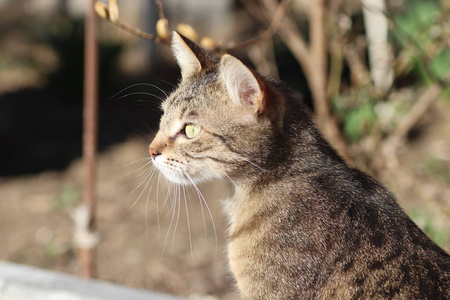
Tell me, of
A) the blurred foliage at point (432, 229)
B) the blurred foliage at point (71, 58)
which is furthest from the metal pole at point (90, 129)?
the blurred foliage at point (71, 58)

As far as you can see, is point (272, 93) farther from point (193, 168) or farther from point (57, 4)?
point (57, 4)

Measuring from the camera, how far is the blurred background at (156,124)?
2.83m

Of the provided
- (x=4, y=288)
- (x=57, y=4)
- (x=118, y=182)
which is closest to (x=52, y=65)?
(x=57, y=4)

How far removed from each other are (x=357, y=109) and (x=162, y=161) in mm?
1766

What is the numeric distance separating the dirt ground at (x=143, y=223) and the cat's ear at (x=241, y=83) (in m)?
1.03

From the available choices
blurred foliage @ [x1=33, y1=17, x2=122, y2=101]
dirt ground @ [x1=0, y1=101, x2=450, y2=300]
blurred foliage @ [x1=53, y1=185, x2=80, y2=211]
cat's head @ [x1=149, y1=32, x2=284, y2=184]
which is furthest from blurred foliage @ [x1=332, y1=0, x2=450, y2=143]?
blurred foliage @ [x1=33, y1=17, x2=122, y2=101]

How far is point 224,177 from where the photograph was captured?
5.45ft

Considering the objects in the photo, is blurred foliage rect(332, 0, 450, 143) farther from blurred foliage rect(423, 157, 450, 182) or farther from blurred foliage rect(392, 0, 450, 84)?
blurred foliage rect(423, 157, 450, 182)

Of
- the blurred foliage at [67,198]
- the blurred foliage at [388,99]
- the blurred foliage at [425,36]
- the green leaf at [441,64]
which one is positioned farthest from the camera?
the green leaf at [441,64]

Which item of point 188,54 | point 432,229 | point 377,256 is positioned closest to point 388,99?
point 432,229

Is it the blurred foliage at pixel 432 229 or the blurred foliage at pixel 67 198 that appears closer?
the blurred foliage at pixel 432 229

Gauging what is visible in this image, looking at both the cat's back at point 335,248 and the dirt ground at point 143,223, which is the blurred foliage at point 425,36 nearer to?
the dirt ground at point 143,223

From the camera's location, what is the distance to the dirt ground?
2.86 metres

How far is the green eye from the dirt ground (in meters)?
0.85
